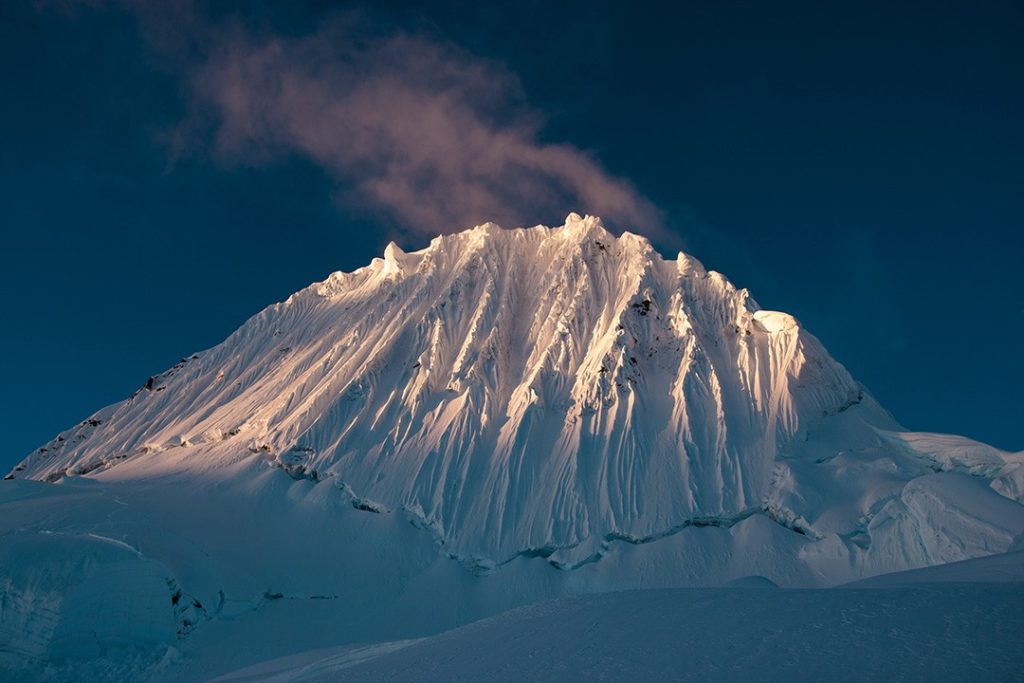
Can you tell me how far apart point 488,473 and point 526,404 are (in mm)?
4167

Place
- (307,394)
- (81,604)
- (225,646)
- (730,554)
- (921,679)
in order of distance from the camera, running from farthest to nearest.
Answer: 1. (307,394)
2. (730,554)
3. (225,646)
4. (81,604)
5. (921,679)

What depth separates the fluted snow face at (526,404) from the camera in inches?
1145

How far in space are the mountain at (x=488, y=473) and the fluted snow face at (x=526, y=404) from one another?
13 centimetres

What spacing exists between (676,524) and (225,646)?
56.5 ft

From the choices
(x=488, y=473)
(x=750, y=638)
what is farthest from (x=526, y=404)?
(x=750, y=638)

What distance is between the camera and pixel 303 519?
28.9 m

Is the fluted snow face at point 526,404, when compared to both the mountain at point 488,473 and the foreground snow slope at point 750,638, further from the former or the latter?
the foreground snow slope at point 750,638

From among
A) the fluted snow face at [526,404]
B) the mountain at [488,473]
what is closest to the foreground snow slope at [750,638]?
the mountain at [488,473]

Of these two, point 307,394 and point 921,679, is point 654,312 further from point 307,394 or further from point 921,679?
point 921,679

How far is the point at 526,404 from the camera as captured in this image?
33281mm

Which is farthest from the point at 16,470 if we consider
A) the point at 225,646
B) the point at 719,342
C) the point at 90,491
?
the point at 719,342

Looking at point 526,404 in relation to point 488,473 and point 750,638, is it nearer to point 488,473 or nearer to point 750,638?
point 488,473

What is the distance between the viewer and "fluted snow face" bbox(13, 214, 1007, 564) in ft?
95.5

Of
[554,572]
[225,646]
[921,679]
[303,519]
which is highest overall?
[303,519]
